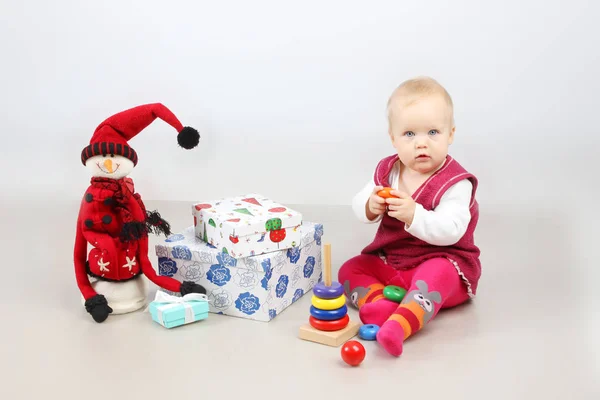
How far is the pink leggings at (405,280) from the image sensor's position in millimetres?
2172

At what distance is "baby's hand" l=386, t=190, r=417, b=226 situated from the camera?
86.4 inches

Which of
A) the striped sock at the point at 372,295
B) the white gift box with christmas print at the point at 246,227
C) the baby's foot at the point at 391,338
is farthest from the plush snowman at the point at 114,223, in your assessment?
the baby's foot at the point at 391,338

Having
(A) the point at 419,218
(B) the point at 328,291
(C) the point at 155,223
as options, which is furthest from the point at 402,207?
(C) the point at 155,223

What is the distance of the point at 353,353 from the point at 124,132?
0.95 meters

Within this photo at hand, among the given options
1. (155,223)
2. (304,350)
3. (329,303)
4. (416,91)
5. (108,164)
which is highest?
(416,91)

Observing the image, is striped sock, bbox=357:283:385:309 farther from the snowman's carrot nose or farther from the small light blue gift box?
the snowman's carrot nose

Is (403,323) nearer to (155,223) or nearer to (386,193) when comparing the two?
(386,193)

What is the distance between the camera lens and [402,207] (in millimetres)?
2195

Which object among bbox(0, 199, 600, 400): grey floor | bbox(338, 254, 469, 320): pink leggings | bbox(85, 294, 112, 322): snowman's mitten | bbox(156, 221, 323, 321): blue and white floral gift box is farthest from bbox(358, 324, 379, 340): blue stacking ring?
bbox(85, 294, 112, 322): snowman's mitten

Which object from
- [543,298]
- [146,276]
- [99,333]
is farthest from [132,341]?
[543,298]

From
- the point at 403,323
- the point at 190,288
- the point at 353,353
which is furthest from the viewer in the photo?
the point at 190,288

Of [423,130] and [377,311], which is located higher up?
[423,130]

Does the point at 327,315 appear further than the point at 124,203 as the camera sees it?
No

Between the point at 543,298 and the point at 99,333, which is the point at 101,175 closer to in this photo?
the point at 99,333
